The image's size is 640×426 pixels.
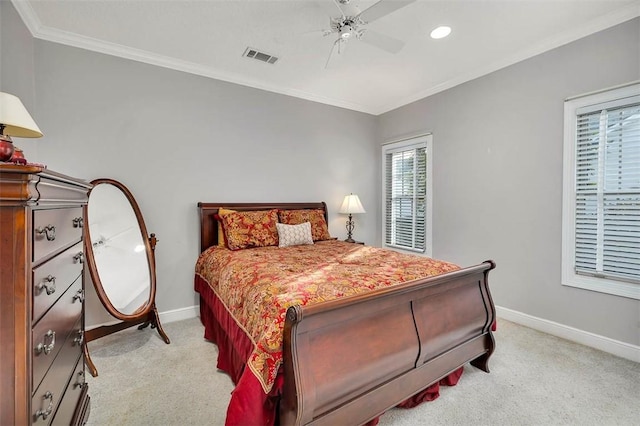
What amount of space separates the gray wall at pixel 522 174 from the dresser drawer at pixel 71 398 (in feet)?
12.0

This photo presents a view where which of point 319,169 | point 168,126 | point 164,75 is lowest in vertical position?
point 319,169

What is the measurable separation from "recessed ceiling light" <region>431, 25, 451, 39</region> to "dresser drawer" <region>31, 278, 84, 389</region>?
319 cm

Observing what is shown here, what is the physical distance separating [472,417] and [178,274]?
9.52ft

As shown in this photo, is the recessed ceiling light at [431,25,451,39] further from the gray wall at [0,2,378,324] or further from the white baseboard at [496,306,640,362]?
the white baseboard at [496,306,640,362]

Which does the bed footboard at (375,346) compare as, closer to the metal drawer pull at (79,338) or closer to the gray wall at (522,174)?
the metal drawer pull at (79,338)

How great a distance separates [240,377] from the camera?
177 centimetres

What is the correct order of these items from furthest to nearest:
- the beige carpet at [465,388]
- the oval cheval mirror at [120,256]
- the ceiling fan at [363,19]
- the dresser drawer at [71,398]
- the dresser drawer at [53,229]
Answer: the oval cheval mirror at [120,256] → the ceiling fan at [363,19] → the beige carpet at [465,388] → the dresser drawer at [71,398] → the dresser drawer at [53,229]

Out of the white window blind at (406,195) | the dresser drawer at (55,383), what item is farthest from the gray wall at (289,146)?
the dresser drawer at (55,383)

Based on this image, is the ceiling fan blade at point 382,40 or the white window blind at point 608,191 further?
the white window blind at point 608,191

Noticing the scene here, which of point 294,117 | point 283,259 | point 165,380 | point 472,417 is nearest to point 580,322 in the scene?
point 472,417

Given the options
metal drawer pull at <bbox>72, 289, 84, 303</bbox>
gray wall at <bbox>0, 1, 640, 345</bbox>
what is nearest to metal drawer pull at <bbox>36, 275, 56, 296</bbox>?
metal drawer pull at <bbox>72, 289, 84, 303</bbox>

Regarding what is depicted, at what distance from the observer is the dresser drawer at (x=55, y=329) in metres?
0.98

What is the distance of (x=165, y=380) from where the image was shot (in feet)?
6.73

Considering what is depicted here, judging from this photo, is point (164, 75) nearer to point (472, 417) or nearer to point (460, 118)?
point (460, 118)
